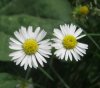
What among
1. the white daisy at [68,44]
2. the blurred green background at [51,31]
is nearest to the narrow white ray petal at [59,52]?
the white daisy at [68,44]

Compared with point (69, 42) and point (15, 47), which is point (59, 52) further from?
point (15, 47)

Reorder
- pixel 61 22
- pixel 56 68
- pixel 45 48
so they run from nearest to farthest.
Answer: pixel 45 48
pixel 61 22
pixel 56 68

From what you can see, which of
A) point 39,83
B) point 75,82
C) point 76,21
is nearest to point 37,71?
point 39,83

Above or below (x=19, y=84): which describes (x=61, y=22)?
above

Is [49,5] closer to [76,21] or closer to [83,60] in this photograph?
[76,21]

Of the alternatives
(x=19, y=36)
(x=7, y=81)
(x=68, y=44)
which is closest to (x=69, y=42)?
(x=68, y=44)

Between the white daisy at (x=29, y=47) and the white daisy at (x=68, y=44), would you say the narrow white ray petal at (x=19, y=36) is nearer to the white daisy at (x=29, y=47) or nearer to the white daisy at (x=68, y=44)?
A: the white daisy at (x=29, y=47)

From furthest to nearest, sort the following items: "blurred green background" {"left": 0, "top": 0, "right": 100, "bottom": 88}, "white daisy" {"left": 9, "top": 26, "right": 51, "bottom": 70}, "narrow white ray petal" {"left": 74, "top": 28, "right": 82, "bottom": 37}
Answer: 1. "blurred green background" {"left": 0, "top": 0, "right": 100, "bottom": 88}
2. "narrow white ray petal" {"left": 74, "top": 28, "right": 82, "bottom": 37}
3. "white daisy" {"left": 9, "top": 26, "right": 51, "bottom": 70}

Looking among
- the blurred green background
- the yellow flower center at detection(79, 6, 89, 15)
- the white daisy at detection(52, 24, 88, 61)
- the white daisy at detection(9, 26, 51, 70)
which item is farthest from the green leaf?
the yellow flower center at detection(79, 6, 89, 15)

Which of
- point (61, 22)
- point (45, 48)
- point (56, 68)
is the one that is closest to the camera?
point (45, 48)

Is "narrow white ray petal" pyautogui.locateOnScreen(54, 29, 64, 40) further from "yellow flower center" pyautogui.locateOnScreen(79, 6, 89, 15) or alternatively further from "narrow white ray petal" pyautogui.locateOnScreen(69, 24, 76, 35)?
"yellow flower center" pyautogui.locateOnScreen(79, 6, 89, 15)
